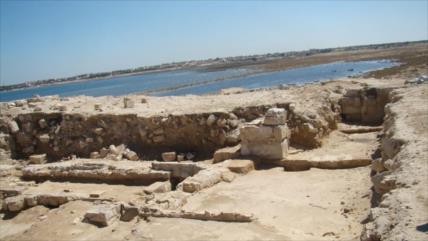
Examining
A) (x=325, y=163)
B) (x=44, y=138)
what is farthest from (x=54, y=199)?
(x=325, y=163)

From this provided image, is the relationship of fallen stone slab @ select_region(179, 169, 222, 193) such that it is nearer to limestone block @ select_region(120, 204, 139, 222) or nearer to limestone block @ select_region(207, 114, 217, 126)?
limestone block @ select_region(120, 204, 139, 222)

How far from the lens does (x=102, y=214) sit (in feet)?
29.7

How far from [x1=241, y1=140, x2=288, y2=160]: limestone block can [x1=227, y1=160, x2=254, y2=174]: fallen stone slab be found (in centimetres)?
52

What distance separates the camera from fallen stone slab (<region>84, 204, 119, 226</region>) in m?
9.02

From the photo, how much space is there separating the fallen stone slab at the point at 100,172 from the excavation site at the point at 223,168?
4cm

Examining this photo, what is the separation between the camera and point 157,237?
7.71m

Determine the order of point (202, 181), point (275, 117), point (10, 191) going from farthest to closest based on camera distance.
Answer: point (10, 191), point (275, 117), point (202, 181)

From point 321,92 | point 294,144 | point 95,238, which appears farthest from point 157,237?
point 321,92

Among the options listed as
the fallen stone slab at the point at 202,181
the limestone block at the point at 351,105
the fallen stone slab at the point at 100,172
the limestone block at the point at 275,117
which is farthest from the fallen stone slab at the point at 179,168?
the limestone block at the point at 351,105

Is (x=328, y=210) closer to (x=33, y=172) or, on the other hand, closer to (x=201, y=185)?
(x=201, y=185)

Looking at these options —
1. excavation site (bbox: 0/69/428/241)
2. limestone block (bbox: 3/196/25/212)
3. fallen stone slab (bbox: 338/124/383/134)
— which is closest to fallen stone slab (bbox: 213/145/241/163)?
excavation site (bbox: 0/69/428/241)

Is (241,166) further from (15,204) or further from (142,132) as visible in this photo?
(15,204)

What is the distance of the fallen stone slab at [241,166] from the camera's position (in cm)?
1129

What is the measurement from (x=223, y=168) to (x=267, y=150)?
4.59 feet
